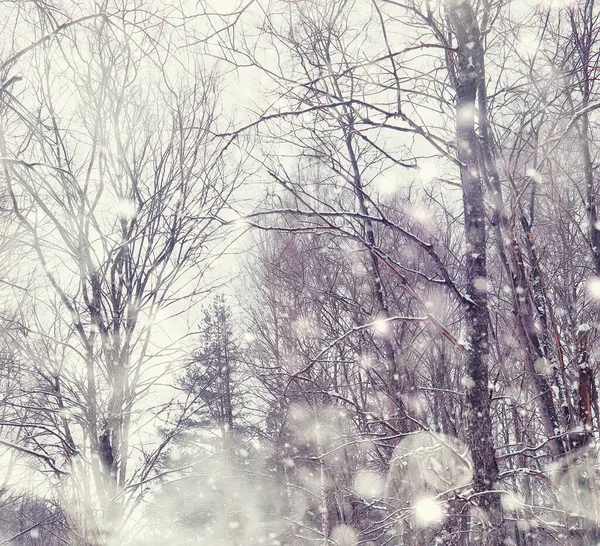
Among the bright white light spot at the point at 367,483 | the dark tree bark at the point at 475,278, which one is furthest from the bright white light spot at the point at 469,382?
the bright white light spot at the point at 367,483

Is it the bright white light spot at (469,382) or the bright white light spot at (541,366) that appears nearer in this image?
the bright white light spot at (469,382)

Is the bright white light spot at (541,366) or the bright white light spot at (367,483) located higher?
the bright white light spot at (541,366)

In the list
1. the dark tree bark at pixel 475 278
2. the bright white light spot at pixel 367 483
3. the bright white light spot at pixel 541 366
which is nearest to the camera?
the dark tree bark at pixel 475 278

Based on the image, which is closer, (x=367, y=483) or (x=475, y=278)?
(x=475, y=278)

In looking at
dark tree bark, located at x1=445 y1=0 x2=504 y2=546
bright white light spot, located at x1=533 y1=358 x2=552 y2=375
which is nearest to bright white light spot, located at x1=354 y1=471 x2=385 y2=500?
bright white light spot, located at x1=533 y1=358 x2=552 y2=375

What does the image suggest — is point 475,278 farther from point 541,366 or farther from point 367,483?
point 367,483

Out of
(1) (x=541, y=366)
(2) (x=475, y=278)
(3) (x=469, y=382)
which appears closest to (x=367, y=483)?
(1) (x=541, y=366)

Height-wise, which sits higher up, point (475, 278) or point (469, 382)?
point (475, 278)

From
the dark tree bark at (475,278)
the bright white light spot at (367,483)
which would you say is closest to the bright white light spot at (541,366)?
the dark tree bark at (475,278)

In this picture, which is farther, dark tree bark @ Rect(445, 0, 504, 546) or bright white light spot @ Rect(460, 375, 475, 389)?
bright white light spot @ Rect(460, 375, 475, 389)

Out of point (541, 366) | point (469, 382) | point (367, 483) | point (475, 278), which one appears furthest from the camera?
point (367, 483)

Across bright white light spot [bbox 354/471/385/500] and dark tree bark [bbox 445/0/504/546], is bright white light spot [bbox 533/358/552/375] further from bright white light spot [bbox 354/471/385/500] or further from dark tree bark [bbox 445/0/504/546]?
bright white light spot [bbox 354/471/385/500]

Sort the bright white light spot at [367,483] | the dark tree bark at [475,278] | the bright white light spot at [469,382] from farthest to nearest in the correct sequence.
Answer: the bright white light spot at [367,483] → the bright white light spot at [469,382] → the dark tree bark at [475,278]

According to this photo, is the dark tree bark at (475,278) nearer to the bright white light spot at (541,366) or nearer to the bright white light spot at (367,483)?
the bright white light spot at (541,366)
